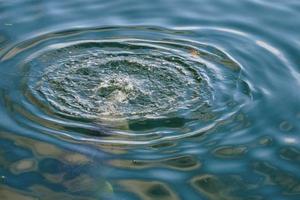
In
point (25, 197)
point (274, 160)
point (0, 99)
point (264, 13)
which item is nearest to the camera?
point (25, 197)

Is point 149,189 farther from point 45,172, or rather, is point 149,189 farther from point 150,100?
point 150,100

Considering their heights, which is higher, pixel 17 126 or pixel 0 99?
pixel 0 99

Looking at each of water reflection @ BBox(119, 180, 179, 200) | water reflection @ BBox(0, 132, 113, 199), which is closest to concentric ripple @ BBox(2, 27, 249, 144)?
water reflection @ BBox(0, 132, 113, 199)

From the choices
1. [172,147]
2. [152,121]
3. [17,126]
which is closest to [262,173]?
[172,147]

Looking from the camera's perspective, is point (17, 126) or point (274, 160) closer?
point (274, 160)

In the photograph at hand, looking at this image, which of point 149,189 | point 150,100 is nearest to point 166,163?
point 149,189

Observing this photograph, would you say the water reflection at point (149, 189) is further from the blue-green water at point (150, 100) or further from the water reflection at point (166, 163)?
the water reflection at point (166, 163)

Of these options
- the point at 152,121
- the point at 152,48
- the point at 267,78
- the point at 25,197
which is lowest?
the point at 25,197

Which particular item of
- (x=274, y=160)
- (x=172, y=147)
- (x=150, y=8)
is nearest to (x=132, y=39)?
(x=150, y=8)

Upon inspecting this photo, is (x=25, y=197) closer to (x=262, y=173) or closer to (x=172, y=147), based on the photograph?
(x=172, y=147)

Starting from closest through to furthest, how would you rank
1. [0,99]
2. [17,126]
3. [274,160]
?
[274,160]
[17,126]
[0,99]
